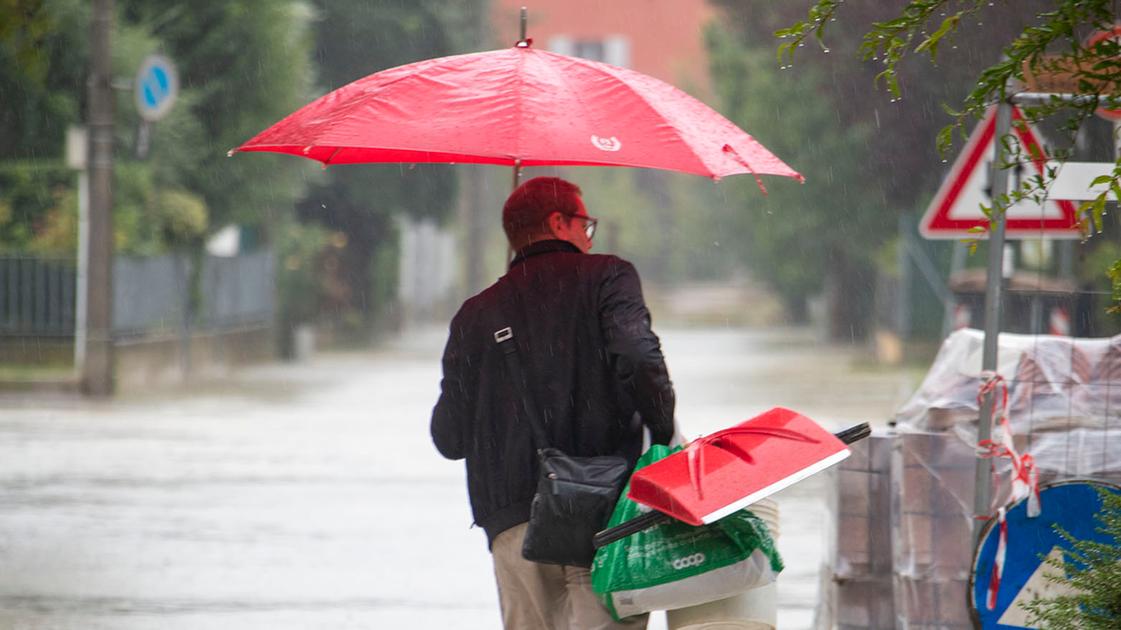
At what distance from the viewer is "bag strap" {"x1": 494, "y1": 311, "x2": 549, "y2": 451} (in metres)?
4.04

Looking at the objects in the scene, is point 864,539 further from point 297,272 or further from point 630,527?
point 297,272

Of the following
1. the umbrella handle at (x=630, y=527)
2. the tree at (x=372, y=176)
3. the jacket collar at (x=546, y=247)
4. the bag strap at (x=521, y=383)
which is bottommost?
the umbrella handle at (x=630, y=527)

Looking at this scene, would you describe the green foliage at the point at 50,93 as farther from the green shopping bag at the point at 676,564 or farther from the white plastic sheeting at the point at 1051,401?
the green shopping bag at the point at 676,564

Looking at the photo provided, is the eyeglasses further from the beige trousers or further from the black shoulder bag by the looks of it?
the beige trousers

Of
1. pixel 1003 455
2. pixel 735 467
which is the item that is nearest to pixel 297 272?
pixel 1003 455

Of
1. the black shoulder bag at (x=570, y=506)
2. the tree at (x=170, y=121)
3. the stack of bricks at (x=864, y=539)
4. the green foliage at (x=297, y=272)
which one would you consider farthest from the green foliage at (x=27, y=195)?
the black shoulder bag at (x=570, y=506)

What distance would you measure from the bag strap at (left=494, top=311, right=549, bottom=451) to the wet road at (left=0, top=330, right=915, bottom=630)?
3.13 meters

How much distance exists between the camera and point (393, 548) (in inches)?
351

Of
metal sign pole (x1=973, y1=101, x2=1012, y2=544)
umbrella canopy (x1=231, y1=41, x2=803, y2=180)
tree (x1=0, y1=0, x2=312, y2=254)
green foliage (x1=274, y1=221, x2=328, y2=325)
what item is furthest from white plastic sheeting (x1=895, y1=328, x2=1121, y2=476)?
green foliage (x1=274, y1=221, x2=328, y2=325)

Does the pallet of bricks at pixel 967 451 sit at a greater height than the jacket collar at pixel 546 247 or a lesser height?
lesser

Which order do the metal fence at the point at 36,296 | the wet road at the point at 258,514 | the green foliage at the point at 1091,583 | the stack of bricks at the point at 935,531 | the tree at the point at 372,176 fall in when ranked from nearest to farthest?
the green foliage at the point at 1091,583 → the stack of bricks at the point at 935,531 → the wet road at the point at 258,514 → the metal fence at the point at 36,296 → the tree at the point at 372,176

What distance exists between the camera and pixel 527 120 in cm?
441

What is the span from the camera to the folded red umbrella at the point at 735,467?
367 cm

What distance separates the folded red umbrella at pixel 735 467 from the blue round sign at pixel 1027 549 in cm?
132
